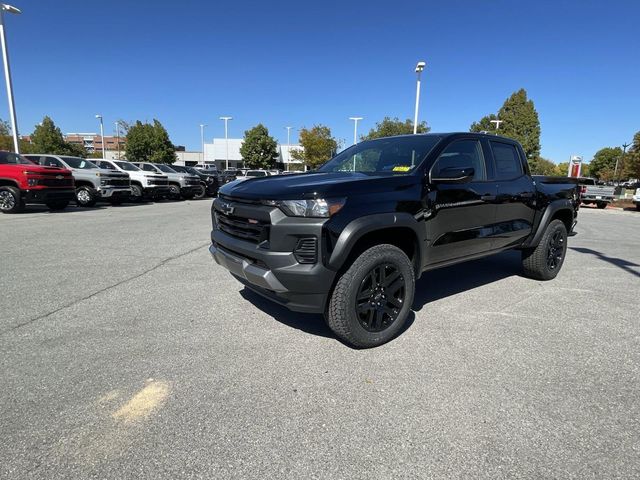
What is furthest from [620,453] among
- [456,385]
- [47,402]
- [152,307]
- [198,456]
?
[152,307]

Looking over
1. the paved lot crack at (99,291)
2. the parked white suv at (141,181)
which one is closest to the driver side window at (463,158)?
the paved lot crack at (99,291)

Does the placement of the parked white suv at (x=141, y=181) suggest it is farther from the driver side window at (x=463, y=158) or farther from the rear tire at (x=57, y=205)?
the driver side window at (x=463, y=158)

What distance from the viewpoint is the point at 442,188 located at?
12.0 feet

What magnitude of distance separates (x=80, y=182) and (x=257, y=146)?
45520 mm

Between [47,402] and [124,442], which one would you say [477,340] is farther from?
[47,402]

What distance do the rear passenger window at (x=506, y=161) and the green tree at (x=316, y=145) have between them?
154 ft

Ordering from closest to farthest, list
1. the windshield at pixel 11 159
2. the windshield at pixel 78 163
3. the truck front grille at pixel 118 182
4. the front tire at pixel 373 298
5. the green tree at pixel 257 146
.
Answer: the front tire at pixel 373 298
the windshield at pixel 11 159
the windshield at pixel 78 163
the truck front grille at pixel 118 182
the green tree at pixel 257 146

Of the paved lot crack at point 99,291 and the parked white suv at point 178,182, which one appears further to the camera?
the parked white suv at point 178,182

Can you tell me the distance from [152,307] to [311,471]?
2.79 m

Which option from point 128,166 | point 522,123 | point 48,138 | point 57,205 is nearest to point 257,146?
point 48,138

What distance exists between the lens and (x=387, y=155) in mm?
4148

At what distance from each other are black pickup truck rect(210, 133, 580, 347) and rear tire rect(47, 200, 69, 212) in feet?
35.5

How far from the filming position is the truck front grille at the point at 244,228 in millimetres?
3039

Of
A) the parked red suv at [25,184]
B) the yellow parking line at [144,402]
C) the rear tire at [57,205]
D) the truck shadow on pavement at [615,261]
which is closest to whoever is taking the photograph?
the yellow parking line at [144,402]
